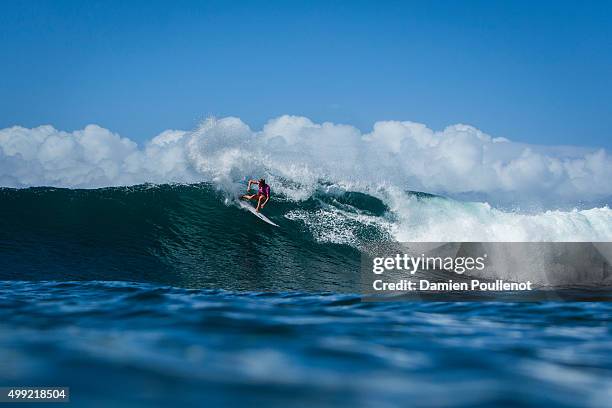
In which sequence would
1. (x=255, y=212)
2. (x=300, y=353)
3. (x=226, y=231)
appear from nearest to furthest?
(x=300, y=353), (x=226, y=231), (x=255, y=212)

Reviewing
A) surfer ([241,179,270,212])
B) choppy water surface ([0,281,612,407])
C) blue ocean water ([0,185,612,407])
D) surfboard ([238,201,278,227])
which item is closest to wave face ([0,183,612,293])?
surfboard ([238,201,278,227])

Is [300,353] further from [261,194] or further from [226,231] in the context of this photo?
[261,194]

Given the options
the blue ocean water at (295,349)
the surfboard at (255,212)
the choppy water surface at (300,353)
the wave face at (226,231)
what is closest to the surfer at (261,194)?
the surfboard at (255,212)

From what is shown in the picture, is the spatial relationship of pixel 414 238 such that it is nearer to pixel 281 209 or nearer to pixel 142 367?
pixel 281 209

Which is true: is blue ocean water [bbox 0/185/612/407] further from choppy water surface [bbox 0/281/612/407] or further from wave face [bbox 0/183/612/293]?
wave face [bbox 0/183/612/293]

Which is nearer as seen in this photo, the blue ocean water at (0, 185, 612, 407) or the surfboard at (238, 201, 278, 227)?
the blue ocean water at (0, 185, 612, 407)

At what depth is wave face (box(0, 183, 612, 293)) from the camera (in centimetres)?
959

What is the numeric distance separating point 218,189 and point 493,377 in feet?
46.8

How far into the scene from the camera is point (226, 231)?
13.1m

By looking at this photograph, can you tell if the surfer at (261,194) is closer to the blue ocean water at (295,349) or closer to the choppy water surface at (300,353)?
the blue ocean water at (295,349)

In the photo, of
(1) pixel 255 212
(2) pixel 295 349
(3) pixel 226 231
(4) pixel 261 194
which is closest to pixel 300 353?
(2) pixel 295 349

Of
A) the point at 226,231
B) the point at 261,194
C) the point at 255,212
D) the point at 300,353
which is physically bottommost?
the point at 300,353

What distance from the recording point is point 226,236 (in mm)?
12750

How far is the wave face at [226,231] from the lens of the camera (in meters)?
9.59
